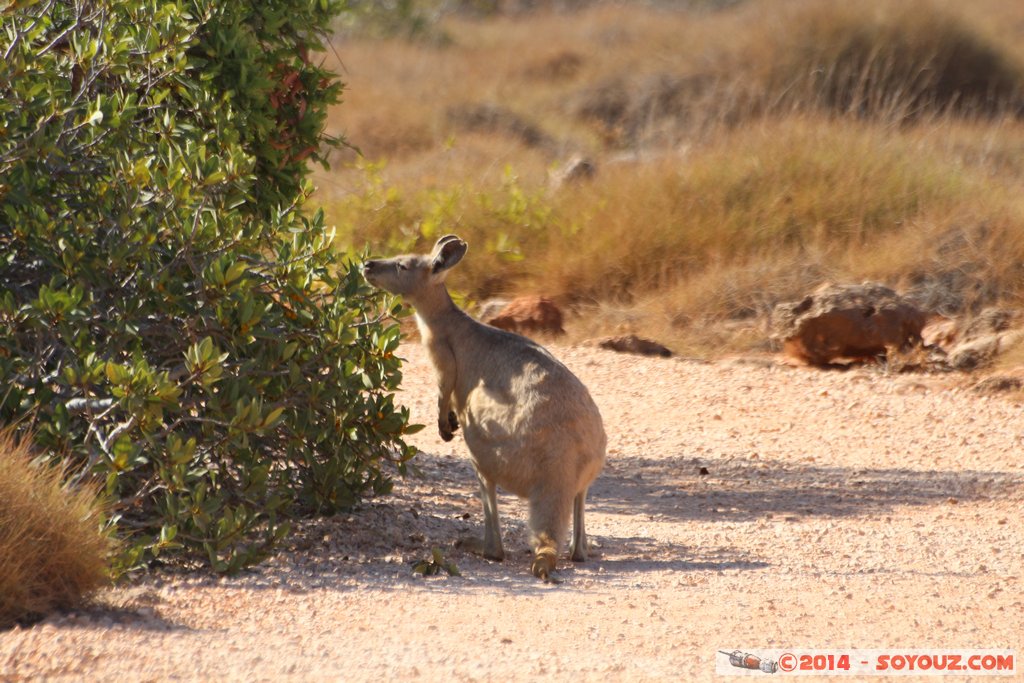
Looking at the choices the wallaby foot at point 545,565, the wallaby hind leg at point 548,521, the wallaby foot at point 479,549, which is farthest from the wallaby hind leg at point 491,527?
the wallaby foot at point 545,565

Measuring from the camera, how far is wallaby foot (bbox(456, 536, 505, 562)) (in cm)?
574

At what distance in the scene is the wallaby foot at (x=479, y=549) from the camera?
5738 millimetres

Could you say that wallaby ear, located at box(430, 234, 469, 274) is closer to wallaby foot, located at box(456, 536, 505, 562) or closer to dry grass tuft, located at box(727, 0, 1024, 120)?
wallaby foot, located at box(456, 536, 505, 562)

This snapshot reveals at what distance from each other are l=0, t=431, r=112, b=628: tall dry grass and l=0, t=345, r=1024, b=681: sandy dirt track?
0.11 meters

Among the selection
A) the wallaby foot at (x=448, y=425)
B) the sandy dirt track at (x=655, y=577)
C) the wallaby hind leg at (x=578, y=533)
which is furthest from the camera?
the wallaby foot at (x=448, y=425)

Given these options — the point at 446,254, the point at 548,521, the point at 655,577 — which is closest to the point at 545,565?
the point at 548,521

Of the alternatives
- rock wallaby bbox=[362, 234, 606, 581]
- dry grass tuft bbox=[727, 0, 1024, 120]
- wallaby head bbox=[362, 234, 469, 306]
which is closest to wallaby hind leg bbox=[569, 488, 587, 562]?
rock wallaby bbox=[362, 234, 606, 581]

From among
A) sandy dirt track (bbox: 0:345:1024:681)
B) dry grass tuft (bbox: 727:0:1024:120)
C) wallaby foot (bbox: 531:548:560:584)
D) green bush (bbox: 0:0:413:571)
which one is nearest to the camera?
sandy dirt track (bbox: 0:345:1024:681)

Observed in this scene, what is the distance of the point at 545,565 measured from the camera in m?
5.27

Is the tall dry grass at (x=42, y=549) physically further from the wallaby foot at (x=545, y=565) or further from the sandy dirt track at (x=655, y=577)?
the wallaby foot at (x=545, y=565)

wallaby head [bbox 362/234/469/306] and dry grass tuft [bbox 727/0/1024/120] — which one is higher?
wallaby head [bbox 362/234/469/306]

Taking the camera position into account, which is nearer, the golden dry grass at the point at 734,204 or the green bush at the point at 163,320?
the green bush at the point at 163,320

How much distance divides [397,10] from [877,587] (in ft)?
90.7

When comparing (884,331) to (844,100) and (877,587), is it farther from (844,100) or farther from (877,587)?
(844,100)
